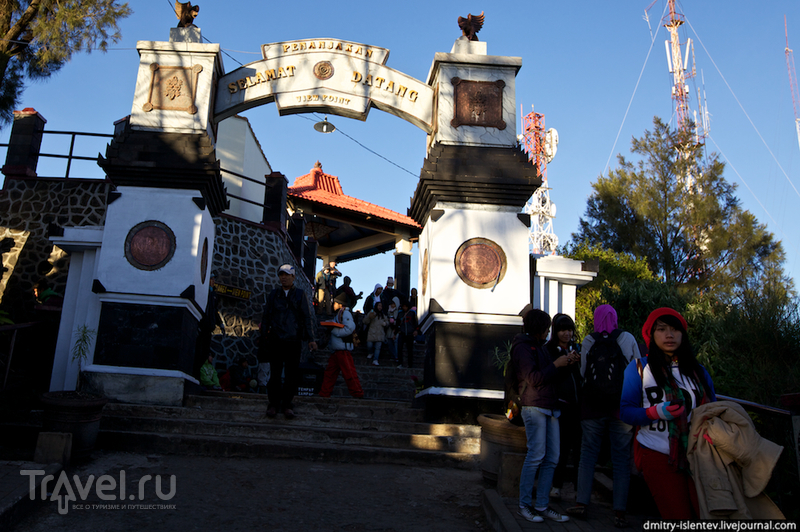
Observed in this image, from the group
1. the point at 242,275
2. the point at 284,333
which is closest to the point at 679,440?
the point at 284,333

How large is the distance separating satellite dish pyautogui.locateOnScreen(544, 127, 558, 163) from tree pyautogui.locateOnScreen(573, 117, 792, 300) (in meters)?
7.54

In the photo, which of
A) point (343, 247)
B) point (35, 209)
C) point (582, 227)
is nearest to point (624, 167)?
point (582, 227)

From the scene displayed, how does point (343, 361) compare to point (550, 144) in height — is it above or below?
below

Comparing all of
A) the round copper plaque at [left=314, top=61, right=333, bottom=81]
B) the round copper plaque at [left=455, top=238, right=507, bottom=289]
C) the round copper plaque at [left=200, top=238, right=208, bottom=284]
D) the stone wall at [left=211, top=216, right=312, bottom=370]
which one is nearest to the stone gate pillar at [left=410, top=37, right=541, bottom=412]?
the round copper plaque at [left=455, top=238, right=507, bottom=289]

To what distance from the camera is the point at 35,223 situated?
12992 millimetres

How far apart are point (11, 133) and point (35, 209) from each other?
6.03ft


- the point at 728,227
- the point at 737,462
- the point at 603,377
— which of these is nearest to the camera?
the point at 737,462

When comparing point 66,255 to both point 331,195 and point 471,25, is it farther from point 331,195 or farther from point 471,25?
point 331,195

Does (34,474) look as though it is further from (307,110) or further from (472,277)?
(307,110)

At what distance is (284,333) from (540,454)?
3.43 metres

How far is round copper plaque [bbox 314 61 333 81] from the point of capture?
8.89 metres

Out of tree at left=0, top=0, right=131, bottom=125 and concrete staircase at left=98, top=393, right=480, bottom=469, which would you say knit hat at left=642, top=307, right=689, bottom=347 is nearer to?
concrete staircase at left=98, top=393, right=480, bottom=469

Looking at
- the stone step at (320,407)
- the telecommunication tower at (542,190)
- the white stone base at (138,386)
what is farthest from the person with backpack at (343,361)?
the telecommunication tower at (542,190)

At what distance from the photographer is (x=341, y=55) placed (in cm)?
894
